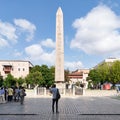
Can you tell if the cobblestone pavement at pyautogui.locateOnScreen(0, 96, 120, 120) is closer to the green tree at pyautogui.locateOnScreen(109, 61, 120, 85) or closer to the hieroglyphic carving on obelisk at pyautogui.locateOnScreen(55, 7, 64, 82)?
the hieroglyphic carving on obelisk at pyautogui.locateOnScreen(55, 7, 64, 82)

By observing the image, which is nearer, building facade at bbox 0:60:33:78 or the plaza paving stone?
the plaza paving stone

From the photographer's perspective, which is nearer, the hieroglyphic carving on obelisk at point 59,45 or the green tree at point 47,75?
the hieroglyphic carving on obelisk at point 59,45

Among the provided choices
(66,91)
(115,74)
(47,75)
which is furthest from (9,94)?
(115,74)

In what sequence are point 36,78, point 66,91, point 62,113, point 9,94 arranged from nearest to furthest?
point 62,113 < point 9,94 < point 66,91 < point 36,78

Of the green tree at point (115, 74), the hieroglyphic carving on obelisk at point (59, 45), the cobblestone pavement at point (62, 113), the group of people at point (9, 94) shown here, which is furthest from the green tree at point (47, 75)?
the cobblestone pavement at point (62, 113)

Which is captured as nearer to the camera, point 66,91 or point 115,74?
point 66,91

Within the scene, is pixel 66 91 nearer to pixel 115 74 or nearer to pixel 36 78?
pixel 36 78

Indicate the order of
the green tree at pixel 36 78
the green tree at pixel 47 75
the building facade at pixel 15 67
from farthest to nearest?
the building facade at pixel 15 67
the green tree at pixel 47 75
the green tree at pixel 36 78

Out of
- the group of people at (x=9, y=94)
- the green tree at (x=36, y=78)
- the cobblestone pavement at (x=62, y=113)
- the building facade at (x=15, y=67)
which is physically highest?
the building facade at (x=15, y=67)

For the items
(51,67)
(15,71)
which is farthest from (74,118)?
(15,71)

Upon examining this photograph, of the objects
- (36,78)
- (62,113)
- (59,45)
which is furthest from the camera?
(36,78)

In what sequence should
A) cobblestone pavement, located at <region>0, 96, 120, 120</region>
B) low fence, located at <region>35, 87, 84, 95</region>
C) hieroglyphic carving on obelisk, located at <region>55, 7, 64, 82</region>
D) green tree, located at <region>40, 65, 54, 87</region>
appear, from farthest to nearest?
green tree, located at <region>40, 65, 54, 87</region> → low fence, located at <region>35, 87, 84, 95</region> → hieroglyphic carving on obelisk, located at <region>55, 7, 64, 82</region> → cobblestone pavement, located at <region>0, 96, 120, 120</region>

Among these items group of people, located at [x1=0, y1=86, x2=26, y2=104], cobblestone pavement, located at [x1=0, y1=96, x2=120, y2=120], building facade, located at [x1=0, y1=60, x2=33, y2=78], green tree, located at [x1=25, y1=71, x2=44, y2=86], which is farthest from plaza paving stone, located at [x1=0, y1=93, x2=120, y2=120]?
building facade, located at [x1=0, y1=60, x2=33, y2=78]

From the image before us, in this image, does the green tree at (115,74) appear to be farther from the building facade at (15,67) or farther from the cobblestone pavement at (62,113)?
the cobblestone pavement at (62,113)
